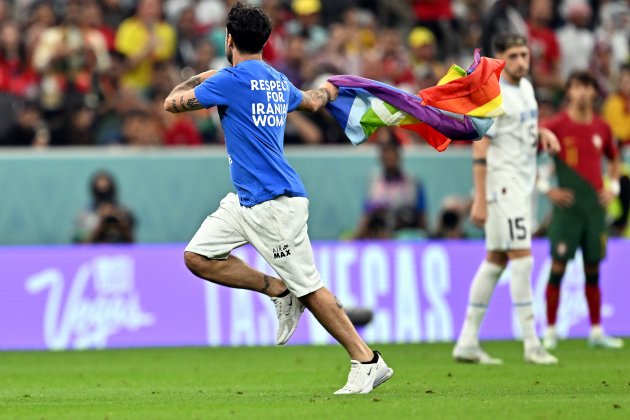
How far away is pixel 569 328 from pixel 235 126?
27.7 ft

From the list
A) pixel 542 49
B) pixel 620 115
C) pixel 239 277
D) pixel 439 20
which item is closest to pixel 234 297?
pixel 620 115

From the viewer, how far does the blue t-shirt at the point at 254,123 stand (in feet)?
29.6

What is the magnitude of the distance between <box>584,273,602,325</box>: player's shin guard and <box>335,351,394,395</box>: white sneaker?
5689 millimetres

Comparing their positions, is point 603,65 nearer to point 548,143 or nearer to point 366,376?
point 548,143

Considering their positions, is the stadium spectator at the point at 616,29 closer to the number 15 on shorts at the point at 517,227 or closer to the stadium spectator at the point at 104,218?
the stadium spectator at the point at 104,218

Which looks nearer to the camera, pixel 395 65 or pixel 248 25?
pixel 248 25

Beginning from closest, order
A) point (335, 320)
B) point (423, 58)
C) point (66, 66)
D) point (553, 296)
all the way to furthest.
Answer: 1. point (335, 320)
2. point (553, 296)
3. point (66, 66)
4. point (423, 58)

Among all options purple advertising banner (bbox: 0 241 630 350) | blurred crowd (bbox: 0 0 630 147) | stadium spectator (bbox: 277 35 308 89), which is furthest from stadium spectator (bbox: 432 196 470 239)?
stadium spectator (bbox: 277 35 308 89)

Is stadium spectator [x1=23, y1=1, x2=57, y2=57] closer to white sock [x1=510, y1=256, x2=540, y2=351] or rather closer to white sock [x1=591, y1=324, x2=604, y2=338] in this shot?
white sock [x1=591, y1=324, x2=604, y2=338]

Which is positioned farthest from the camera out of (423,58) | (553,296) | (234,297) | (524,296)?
(423,58)

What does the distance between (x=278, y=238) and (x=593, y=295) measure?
6.33 m

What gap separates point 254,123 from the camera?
29.8ft

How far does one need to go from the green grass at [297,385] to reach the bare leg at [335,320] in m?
0.31

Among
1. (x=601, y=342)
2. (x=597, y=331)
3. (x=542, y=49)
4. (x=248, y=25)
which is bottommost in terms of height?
(x=601, y=342)
